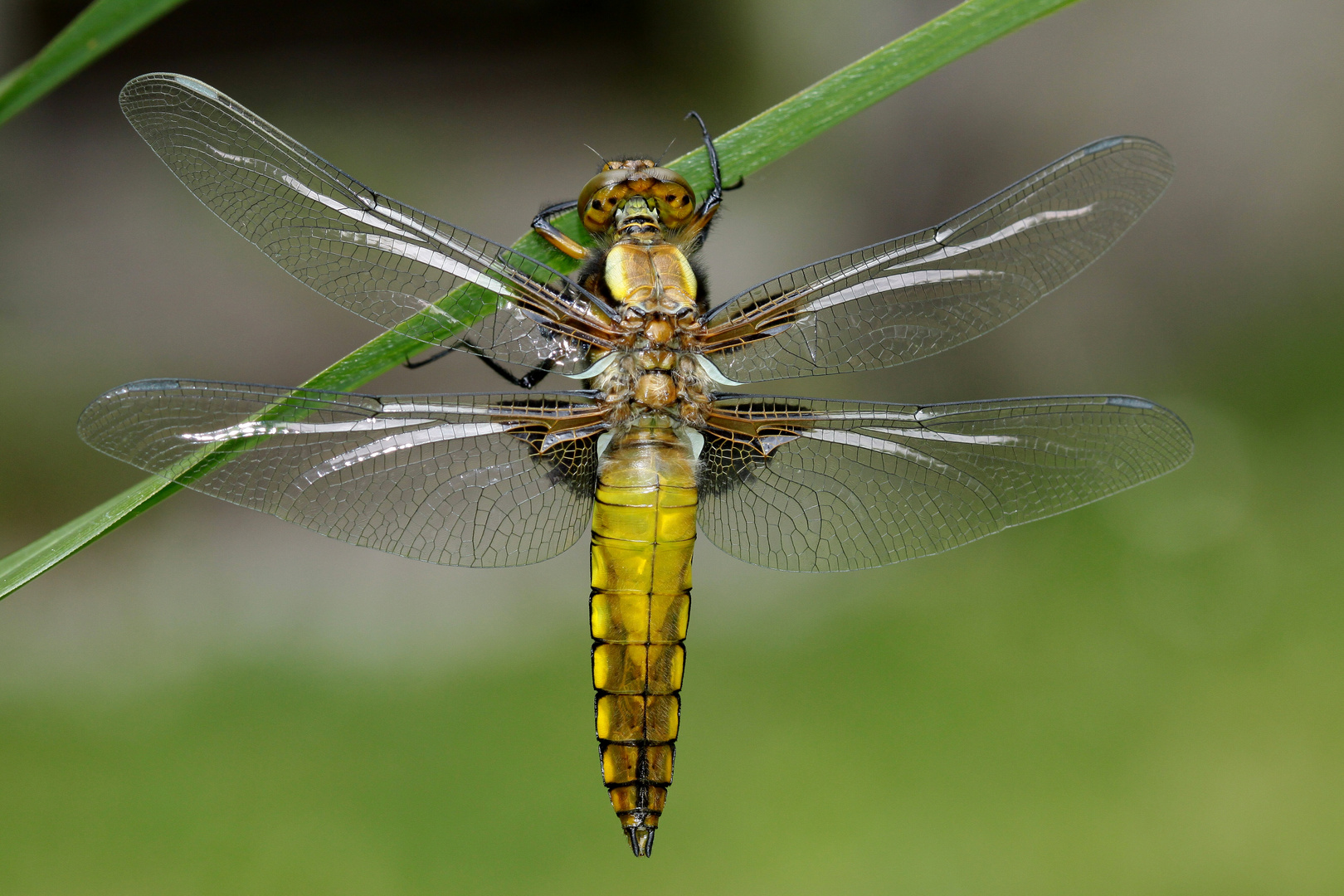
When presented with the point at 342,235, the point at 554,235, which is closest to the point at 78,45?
the point at 342,235

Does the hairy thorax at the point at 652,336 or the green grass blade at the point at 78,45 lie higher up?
the green grass blade at the point at 78,45

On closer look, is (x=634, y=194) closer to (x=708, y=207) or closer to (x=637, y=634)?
(x=708, y=207)

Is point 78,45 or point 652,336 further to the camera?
point 652,336

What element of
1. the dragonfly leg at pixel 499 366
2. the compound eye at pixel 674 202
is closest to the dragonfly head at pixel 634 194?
the compound eye at pixel 674 202

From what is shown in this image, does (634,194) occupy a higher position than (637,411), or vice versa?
(634,194)

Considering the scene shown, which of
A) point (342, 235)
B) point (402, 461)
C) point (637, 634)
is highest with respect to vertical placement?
point (342, 235)

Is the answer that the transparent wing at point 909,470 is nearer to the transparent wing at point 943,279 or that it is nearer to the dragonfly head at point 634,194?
the transparent wing at point 943,279

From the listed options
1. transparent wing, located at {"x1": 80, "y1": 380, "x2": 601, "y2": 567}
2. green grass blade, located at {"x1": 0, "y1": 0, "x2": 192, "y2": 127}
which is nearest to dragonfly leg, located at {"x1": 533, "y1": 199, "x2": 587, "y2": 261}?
transparent wing, located at {"x1": 80, "y1": 380, "x2": 601, "y2": 567}
